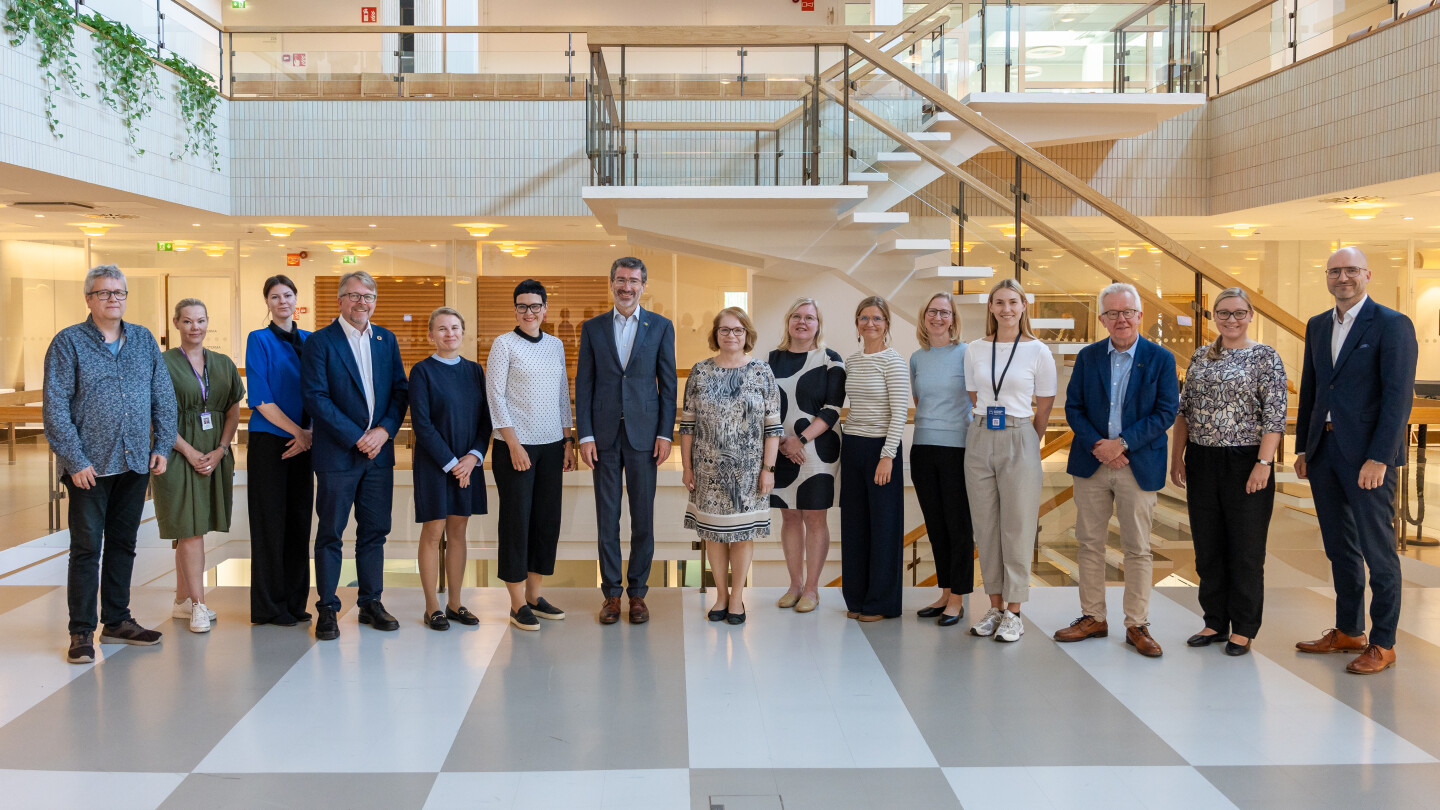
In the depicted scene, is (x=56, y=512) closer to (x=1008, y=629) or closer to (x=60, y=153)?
(x=60, y=153)

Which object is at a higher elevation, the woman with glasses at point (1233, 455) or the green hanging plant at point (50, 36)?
the green hanging plant at point (50, 36)

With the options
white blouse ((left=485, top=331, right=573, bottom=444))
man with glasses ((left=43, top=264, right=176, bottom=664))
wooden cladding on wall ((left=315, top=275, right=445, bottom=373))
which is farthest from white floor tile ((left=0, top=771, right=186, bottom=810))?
wooden cladding on wall ((left=315, top=275, right=445, bottom=373))

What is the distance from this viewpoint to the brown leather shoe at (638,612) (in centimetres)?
445

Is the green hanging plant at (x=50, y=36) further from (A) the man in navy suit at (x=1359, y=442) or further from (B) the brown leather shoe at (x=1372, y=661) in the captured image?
(B) the brown leather shoe at (x=1372, y=661)

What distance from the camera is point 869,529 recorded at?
4.52 m

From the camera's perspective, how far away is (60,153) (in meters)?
7.89

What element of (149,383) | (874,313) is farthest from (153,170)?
(874,313)

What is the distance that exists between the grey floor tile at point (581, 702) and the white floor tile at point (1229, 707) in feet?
5.30

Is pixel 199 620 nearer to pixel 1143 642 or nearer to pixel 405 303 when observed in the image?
pixel 1143 642

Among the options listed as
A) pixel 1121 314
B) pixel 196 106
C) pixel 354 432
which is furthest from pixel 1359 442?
pixel 196 106

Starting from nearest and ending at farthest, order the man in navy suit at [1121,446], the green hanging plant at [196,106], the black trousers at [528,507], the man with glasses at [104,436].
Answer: the man with glasses at [104,436] → the man in navy suit at [1121,446] → the black trousers at [528,507] → the green hanging plant at [196,106]

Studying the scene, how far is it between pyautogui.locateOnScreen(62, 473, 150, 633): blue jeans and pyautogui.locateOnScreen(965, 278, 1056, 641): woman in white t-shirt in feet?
11.3

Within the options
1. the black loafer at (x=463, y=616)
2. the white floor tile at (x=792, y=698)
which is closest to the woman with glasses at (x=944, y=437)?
the white floor tile at (x=792, y=698)

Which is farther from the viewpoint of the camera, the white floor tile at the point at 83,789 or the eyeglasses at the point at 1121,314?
the eyeglasses at the point at 1121,314
